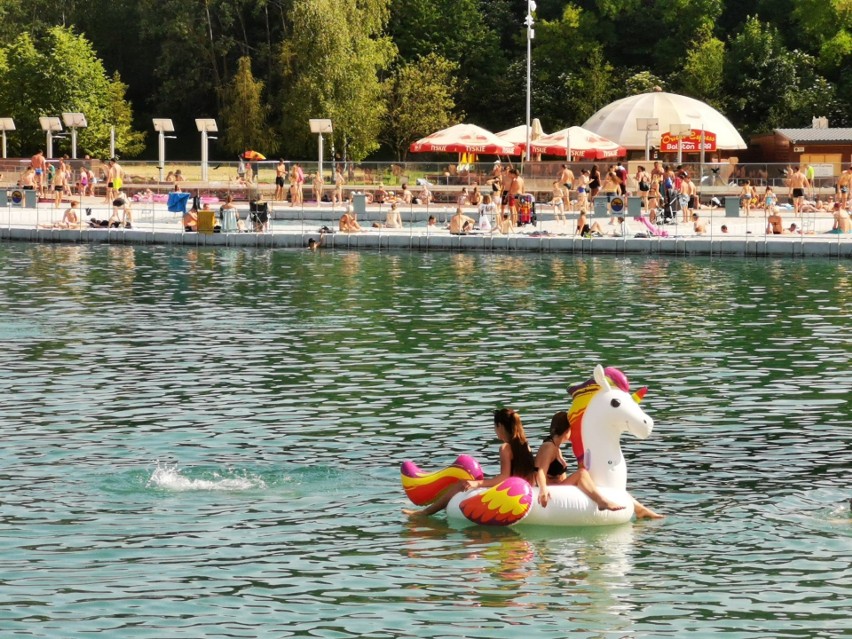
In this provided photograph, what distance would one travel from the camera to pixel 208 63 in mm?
73938

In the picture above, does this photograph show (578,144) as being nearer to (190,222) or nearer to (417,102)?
(190,222)

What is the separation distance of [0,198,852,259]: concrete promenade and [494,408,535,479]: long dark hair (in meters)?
26.2

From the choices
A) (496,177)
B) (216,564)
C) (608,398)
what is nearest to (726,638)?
(608,398)

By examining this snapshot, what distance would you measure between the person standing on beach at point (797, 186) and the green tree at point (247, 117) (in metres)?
27.3

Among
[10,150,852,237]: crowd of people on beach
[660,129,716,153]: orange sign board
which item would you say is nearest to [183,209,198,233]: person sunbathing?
[10,150,852,237]: crowd of people on beach

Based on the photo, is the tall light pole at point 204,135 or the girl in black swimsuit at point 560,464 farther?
the tall light pole at point 204,135

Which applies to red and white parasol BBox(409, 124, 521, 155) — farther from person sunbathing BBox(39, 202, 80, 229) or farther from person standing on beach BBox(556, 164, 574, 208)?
person sunbathing BBox(39, 202, 80, 229)

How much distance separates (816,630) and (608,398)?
3132 mm

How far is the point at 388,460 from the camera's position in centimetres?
1616

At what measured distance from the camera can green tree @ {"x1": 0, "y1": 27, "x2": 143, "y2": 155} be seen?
67562mm

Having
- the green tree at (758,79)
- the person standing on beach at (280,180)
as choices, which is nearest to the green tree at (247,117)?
the person standing on beach at (280,180)

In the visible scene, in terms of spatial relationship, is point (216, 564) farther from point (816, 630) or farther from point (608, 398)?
point (816, 630)

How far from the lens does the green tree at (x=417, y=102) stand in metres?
68.8

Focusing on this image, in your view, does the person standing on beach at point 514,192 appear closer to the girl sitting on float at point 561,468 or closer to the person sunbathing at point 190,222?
the person sunbathing at point 190,222
